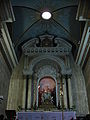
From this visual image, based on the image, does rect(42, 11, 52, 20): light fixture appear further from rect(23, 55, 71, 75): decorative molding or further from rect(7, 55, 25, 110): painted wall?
rect(7, 55, 25, 110): painted wall

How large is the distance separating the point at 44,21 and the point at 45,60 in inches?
120

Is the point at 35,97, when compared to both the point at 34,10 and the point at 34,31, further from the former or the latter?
the point at 34,10

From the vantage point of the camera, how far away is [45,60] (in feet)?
40.5

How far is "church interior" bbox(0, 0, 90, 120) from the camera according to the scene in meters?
9.92

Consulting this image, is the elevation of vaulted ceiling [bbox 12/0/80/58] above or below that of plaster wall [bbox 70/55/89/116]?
above

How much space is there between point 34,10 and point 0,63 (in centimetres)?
476

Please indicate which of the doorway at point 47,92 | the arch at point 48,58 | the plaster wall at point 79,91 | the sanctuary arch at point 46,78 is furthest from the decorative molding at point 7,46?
the plaster wall at point 79,91

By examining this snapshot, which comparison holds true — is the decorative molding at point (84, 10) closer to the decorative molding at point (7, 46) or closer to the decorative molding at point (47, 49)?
the decorative molding at point (7, 46)

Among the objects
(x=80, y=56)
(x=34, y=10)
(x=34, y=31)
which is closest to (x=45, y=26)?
(x=34, y=31)

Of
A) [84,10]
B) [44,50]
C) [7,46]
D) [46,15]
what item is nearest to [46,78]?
[44,50]

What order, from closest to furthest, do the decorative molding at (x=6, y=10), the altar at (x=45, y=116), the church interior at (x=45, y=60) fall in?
the decorative molding at (x=6, y=10) → the altar at (x=45, y=116) → the church interior at (x=45, y=60)

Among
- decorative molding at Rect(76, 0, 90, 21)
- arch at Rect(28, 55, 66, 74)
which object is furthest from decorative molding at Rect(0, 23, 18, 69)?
decorative molding at Rect(76, 0, 90, 21)

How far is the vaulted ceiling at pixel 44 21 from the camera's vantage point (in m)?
10.6

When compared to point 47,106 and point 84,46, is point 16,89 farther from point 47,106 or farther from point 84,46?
point 84,46
